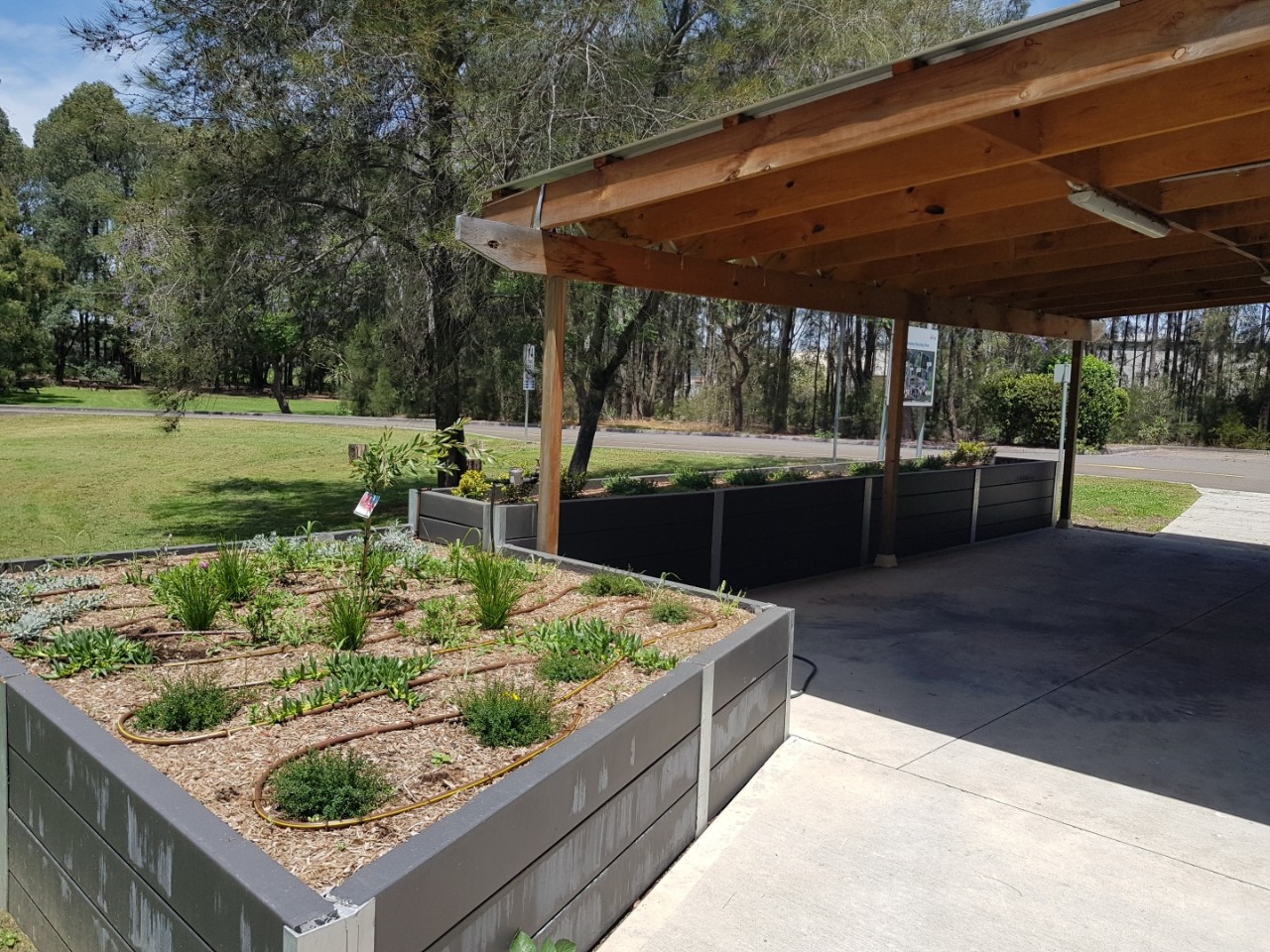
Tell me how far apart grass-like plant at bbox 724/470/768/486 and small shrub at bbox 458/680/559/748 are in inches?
173

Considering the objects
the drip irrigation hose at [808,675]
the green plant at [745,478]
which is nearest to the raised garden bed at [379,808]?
the drip irrigation hose at [808,675]

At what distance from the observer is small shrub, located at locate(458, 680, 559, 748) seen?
247 centimetres

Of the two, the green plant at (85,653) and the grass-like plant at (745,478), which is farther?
the grass-like plant at (745,478)

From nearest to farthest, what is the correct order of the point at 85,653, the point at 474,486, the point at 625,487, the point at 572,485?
the point at 85,653 < the point at 474,486 < the point at 572,485 < the point at 625,487

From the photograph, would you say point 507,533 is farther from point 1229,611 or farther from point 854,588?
point 1229,611

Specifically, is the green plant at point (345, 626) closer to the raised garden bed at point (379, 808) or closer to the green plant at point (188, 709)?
the raised garden bed at point (379, 808)

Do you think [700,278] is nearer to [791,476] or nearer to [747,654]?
[791,476]

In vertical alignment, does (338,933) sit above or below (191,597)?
below

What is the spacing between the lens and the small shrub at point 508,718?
2.47 meters

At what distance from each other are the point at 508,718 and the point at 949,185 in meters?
3.71

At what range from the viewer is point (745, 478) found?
22.8ft

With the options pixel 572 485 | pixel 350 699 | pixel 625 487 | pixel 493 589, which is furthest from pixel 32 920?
pixel 625 487

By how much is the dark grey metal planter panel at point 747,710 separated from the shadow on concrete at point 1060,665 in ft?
1.37

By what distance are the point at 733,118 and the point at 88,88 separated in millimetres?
37470
